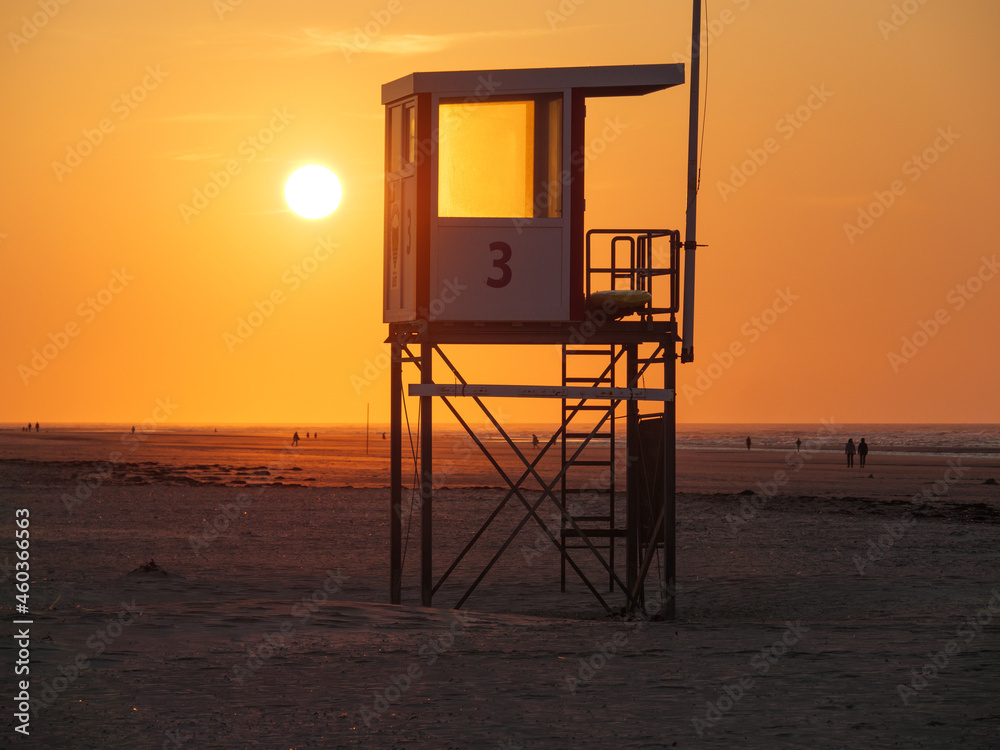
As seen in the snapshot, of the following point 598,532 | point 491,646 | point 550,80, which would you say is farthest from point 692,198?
point 491,646

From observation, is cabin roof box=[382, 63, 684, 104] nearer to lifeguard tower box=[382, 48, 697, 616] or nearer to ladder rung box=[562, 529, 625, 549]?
lifeguard tower box=[382, 48, 697, 616]

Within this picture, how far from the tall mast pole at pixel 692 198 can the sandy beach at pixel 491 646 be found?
153 inches

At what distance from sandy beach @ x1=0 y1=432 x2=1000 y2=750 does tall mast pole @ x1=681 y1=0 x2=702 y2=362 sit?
3.88m

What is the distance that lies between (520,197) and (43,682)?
7.80 metres

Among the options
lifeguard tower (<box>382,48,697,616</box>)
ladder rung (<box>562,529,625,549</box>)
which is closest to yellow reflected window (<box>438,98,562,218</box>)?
lifeguard tower (<box>382,48,697,616</box>)

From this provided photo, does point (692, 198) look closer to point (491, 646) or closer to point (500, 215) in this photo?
point (500, 215)

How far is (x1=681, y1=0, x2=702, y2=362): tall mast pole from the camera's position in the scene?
13.5 metres

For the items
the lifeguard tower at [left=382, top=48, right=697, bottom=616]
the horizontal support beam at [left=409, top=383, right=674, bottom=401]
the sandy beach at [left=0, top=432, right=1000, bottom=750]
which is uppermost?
the lifeguard tower at [left=382, top=48, right=697, bottom=616]

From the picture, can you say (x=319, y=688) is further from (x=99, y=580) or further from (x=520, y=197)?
(x=99, y=580)

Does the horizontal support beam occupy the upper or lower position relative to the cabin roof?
lower

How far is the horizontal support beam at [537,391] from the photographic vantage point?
13.6 metres

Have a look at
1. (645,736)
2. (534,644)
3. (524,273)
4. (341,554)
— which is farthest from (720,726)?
(341,554)

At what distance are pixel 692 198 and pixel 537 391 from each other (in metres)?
3.40

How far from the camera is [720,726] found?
8.39m
